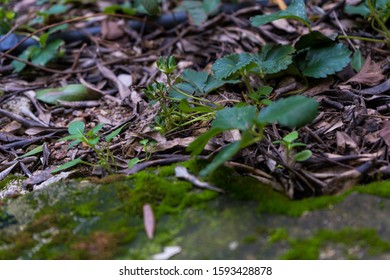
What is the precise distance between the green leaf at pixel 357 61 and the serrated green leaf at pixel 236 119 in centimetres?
89

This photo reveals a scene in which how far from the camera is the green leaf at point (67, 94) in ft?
7.83

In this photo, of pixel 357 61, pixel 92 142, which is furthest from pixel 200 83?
pixel 357 61

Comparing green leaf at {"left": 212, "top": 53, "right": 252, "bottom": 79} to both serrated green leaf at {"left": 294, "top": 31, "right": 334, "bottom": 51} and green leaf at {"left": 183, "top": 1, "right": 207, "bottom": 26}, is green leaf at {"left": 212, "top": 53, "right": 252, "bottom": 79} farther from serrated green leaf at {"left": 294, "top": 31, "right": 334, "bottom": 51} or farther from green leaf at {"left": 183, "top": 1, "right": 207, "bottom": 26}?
green leaf at {"left": 183, "top": 1, "right": 207, "bottom": 26}

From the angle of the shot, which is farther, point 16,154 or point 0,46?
point 0,46

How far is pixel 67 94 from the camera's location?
2408mm

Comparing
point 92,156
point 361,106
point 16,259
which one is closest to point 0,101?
point 92,156

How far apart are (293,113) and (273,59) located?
759 mm

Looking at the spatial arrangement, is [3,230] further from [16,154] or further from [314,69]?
[314,69]

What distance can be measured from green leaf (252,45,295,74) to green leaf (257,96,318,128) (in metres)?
0.55

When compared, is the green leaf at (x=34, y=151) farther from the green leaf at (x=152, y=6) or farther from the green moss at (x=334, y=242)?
the green moss at (x=334, y=242)

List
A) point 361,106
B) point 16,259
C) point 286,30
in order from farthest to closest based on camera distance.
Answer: point 286,30 → point 361,106 → point 16,259

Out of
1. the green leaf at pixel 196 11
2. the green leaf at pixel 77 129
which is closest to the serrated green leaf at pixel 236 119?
the green leaf at pixel 77 129

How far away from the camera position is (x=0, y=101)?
2422 mm

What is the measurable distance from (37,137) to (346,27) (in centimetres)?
162
